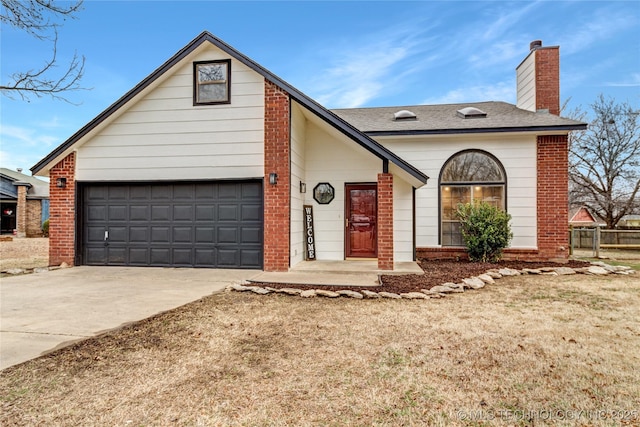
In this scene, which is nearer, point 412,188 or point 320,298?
point 320,298

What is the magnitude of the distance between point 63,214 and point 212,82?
5.10 m

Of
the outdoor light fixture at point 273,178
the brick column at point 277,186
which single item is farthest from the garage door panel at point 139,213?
the outdoor light fixture at point 273,178

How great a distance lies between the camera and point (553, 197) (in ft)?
32.3

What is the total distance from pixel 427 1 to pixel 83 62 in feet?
32.8

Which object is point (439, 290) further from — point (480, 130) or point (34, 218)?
point (34, 218)

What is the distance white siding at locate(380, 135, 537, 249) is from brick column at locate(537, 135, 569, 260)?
18 cm

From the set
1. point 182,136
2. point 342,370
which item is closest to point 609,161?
point 182,136

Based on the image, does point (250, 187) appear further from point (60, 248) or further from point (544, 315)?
point (544, 315)

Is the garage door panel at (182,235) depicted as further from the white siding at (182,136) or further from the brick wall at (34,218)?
the brick wall at (34,218)

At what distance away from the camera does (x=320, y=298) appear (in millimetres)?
5844

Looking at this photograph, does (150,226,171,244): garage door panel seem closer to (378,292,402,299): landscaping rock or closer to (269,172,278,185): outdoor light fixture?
(269,172,278,185): outdoor light fixture

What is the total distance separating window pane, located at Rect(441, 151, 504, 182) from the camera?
33.4ft

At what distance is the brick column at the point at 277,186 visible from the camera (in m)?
8.06

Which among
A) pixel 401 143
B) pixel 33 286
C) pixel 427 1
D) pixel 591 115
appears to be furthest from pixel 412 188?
pixel 591 115
